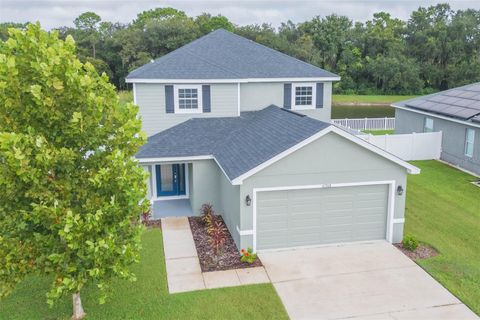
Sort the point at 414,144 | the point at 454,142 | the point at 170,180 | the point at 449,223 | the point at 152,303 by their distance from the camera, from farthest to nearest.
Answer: the point at 414,144, the point at 454,142, the point at 170,180, the point at 449,223, the point at 152,303

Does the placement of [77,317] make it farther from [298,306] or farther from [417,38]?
[417,38]

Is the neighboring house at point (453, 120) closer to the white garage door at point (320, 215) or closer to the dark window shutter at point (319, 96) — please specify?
the dark window shutter at point (319, 96)

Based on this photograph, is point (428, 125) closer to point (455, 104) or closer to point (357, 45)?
point (455, 104)

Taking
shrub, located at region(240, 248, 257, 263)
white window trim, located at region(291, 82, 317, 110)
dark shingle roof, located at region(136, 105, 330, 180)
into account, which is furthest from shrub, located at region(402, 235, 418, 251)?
white window trim, located at region(291, 82, 317, 110)

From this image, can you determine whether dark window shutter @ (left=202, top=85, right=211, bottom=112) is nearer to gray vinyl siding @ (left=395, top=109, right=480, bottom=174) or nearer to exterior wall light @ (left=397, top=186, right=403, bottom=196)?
exterior wall light @ (left=397, top=186, right=403, bottom=196)

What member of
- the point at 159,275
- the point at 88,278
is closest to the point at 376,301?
the point at 159,275

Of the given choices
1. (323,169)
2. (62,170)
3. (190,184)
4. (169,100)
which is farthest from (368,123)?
(62,170)
